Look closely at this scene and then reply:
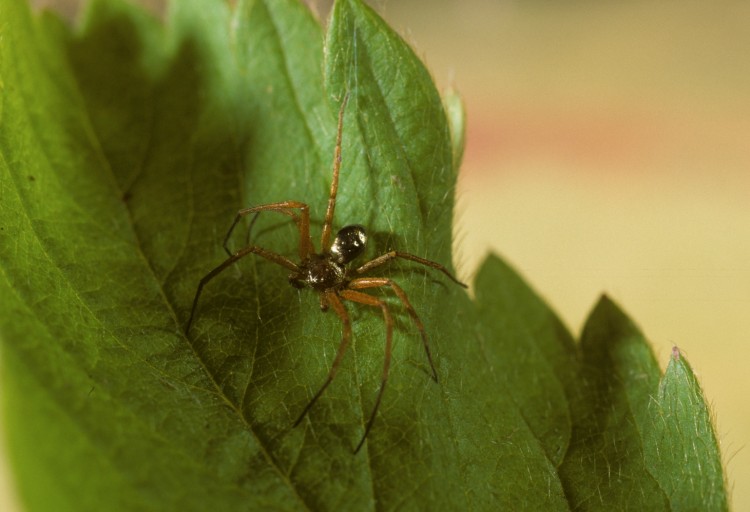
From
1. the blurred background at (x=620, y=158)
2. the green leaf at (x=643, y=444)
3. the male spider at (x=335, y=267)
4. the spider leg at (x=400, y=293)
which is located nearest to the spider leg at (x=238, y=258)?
the male spider at (x=335, y=267)

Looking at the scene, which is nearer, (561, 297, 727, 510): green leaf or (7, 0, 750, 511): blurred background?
(561, 297, 727, 510): green leaf

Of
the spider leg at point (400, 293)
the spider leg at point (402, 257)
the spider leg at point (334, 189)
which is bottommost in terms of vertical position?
the spider leg at point (400, 293)

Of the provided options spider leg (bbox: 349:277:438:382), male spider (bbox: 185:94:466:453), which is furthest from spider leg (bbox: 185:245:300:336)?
spider leg (bbox: 349:277:438:382)

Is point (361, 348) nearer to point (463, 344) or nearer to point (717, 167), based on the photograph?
→ point (463, 344)

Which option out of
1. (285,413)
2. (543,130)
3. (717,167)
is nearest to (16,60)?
(285,413)

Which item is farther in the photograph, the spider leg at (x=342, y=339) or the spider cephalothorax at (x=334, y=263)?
the spider cephalothorax at (x=334, y=263)

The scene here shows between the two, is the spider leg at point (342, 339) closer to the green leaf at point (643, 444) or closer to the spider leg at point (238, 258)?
the spider leg at point (238, 258)

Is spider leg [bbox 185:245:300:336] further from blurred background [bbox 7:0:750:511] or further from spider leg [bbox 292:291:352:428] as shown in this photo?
blurred background [bbox 7:0:750:511]
